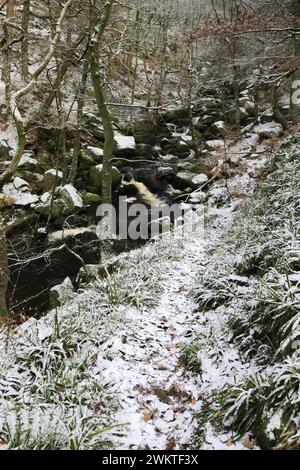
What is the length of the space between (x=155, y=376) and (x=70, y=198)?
9368 millimetres

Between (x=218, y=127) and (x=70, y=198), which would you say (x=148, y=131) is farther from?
(x=70, y=198)

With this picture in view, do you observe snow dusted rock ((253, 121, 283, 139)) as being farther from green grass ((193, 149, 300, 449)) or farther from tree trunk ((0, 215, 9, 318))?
tree trunk ((0, 215, 9, 318))

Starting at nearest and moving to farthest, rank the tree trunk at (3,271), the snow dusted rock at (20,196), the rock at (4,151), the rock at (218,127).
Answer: the tree trunk at (3,271), the snow dusted rock at (20,196), the rock at (4,151), the rock at (218,127)

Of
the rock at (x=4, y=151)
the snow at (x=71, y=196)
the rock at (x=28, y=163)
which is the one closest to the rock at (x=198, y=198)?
the snow at (x=71, y=196)

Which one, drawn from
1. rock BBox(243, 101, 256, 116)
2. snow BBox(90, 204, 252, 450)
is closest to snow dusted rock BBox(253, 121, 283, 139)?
rock BBox(243, 101, 256, 116)

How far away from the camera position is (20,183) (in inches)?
508

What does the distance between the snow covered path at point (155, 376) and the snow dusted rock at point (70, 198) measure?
24.2 feet

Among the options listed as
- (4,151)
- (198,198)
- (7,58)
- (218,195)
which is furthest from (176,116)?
(7,58)

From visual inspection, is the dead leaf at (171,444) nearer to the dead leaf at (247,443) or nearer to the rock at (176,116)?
the dead leaf at (247,443)

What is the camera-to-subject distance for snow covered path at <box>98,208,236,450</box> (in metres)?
3.05

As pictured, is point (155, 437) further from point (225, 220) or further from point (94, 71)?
point (225, 220)

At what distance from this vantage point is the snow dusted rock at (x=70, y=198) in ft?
39.8

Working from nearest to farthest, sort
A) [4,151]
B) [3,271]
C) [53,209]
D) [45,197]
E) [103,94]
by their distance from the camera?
[3,271] → [103,94] → [53,209] → [45,197] → [4,151]
